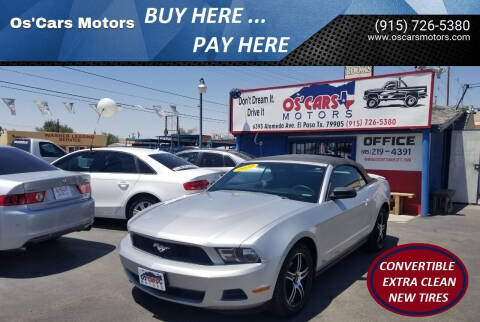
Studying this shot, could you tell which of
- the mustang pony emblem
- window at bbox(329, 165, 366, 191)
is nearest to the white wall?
window at bbox(329, 165, 366, 191)

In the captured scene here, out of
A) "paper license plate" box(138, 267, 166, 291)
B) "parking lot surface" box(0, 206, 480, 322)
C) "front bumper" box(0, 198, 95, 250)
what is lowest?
"parking lot surface" box(0, 206, 480, 322)

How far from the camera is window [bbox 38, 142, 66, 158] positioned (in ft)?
44.5

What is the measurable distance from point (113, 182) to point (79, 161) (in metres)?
1.07

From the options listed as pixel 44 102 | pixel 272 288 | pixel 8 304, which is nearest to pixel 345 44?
pixel 272 288

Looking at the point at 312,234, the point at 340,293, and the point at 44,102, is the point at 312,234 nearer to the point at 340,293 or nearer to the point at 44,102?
the point at 340,293

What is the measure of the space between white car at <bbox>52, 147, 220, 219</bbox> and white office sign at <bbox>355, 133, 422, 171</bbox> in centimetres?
578

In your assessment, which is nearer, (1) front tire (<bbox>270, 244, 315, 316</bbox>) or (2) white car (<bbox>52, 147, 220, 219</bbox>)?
(1) front tire (<bbox>270, 244, 315, 316</bbox>)

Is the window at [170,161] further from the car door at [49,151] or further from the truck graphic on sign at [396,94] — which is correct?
the car door at [49,151]

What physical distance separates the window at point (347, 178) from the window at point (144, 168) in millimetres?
3271

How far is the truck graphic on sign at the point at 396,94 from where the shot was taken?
9108 millimetres

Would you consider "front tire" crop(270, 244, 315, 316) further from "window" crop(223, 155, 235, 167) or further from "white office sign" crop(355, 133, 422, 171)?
"white office sign" crop(355, 133, 422, 171)

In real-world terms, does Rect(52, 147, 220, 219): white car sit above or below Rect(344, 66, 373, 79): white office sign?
below

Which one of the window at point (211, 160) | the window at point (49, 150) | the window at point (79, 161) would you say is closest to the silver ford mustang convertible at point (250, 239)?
the window at point (79, 161)

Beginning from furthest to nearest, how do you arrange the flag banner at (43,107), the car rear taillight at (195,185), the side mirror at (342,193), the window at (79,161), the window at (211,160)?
the flag banner at (43,107), the window at (211,160), the window at (79,161), the car rear taillight at (195,185), the side mirror at (342,193)
